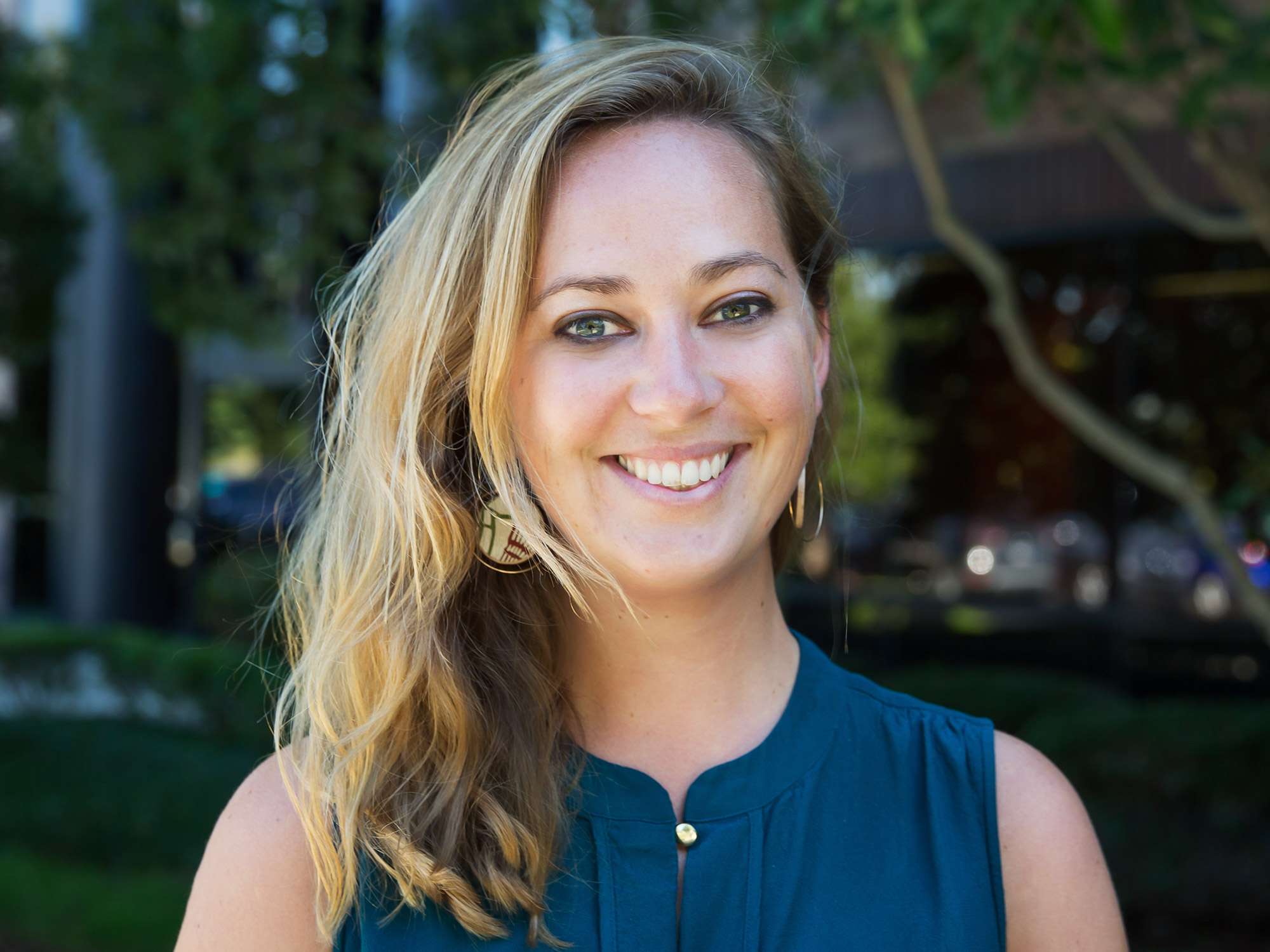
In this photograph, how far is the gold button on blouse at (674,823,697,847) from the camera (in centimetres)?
152

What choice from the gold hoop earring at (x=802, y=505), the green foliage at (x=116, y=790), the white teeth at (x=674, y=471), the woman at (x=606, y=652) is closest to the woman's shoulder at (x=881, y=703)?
the woman at (x=606, y=652)

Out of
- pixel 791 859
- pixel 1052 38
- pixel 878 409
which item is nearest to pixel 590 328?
pixel 791 859

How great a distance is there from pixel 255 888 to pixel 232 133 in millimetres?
3717

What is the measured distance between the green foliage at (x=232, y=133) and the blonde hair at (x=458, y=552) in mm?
2883

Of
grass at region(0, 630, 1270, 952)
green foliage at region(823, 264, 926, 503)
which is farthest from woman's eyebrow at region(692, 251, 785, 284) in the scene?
green foliage at region(823, 264, 926, 503)

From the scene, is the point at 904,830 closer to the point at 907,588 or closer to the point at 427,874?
the point at 427,874

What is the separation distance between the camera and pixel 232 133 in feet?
14.9

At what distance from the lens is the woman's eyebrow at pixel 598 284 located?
4.99ft

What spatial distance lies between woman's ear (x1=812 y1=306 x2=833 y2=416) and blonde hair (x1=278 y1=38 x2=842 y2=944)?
90 millimetres

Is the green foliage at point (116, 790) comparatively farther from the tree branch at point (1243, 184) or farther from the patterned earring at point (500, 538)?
the tree branch at point (1243, 184)

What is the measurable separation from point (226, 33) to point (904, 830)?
3788 mm

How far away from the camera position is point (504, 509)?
1.71 meters

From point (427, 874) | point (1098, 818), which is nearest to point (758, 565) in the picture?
point (427, 874)

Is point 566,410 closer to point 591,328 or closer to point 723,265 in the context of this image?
point 591,328
